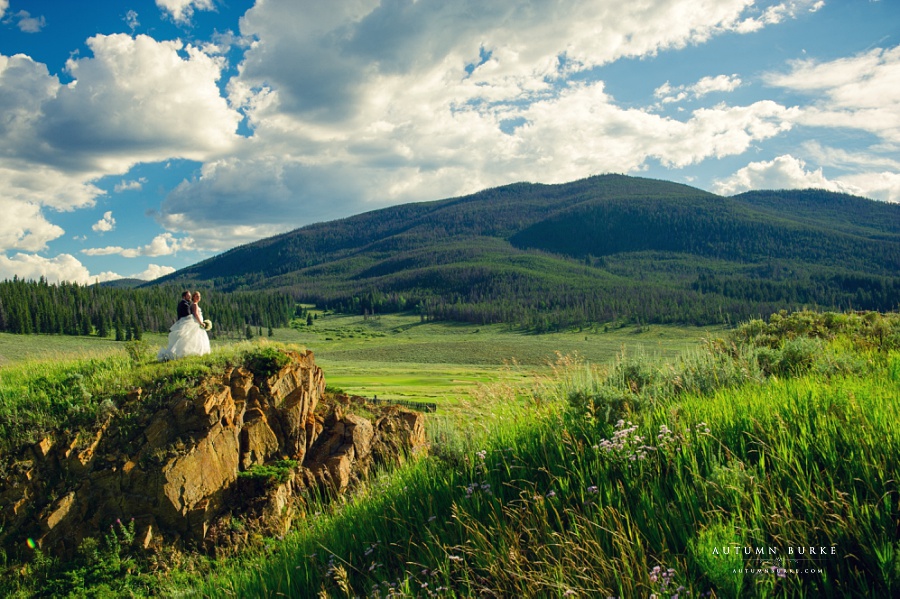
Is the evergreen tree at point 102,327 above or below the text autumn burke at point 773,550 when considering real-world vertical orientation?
above

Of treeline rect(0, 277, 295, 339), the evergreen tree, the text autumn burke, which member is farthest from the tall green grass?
the evergreen tree

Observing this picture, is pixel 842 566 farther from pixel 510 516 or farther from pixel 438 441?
pixel 438 441

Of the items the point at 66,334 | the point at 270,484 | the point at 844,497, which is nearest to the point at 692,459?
the point at 844,497

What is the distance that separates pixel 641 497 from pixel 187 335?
1510 cm

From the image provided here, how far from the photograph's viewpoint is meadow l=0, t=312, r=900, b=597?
10.6 ft

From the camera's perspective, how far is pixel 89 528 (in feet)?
35.2

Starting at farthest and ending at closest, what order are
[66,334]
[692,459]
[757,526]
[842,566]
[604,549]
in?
1. [66,334]
2. [692,459]
3. [604,549]
4. [757,526]
5. [842,566]

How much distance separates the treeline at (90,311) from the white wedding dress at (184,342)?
94.5 m

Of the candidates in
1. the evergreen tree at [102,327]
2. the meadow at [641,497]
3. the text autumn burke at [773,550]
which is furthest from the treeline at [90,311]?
the text autumn burke at [773,550]

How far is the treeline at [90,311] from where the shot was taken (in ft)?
301

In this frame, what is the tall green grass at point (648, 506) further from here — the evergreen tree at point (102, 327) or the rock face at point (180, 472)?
the evergreen tree at point (102, 327)

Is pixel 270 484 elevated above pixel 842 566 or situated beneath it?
situated beneath

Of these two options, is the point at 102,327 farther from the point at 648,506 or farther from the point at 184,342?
the point at 648,506

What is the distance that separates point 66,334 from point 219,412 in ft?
349
